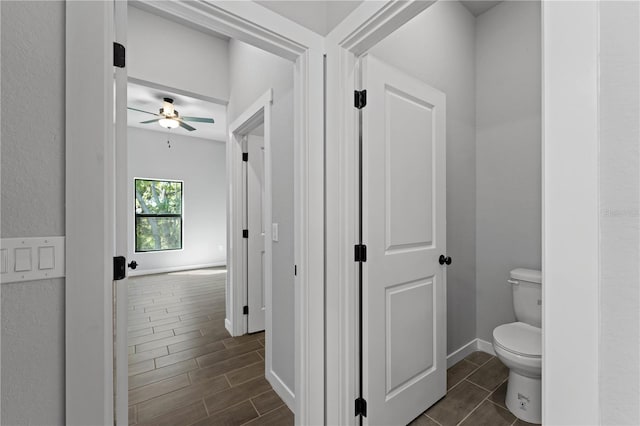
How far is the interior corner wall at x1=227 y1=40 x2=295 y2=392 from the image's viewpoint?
1803 mm

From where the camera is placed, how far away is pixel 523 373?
1.60 m

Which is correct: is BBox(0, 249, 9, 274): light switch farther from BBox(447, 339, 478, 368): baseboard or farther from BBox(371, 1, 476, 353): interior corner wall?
BBox(447, 339, 478, 368): baseboard

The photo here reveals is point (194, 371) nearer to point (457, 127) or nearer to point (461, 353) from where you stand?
point (461, 353)

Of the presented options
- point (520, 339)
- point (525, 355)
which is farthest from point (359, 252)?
point (520, 339)

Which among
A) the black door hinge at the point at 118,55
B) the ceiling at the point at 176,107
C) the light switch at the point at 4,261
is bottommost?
the light switch at the point at 4,261

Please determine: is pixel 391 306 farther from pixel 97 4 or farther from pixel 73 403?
pixel 97 4

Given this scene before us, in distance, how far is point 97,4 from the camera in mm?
869

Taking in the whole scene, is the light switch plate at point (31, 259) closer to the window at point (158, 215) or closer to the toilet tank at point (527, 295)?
the toilet tank at point (527, 295)

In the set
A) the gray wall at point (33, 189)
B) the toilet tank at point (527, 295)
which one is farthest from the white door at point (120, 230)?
the toilet tank at point (527, 295)

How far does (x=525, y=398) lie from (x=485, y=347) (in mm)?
807

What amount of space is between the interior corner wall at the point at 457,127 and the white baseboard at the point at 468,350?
3 cm

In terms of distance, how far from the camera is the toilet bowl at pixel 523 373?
5.03ft

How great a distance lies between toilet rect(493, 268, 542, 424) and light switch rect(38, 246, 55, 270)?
7.12ft

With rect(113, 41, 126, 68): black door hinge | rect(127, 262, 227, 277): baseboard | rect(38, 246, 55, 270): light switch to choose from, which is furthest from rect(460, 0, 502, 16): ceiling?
rect(127, 262, 227, 277): baseboard
